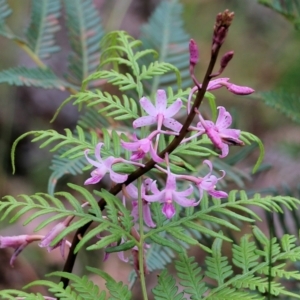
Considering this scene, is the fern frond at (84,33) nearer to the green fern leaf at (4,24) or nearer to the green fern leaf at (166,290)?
the green fern leaf at (4,24)

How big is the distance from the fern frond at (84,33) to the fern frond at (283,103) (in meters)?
0.41

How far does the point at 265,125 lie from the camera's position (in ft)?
8.27

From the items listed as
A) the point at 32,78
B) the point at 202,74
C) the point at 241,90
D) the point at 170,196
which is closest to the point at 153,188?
the point at 170,196

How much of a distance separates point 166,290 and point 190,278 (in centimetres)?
3

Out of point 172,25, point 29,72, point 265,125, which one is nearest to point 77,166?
point 29,72

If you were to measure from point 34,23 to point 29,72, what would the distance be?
17cm

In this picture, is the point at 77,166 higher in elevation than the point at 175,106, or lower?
lower

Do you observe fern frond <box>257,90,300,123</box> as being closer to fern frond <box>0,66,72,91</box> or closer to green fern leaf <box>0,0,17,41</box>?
fern frond <box>0,66,72,91</box>

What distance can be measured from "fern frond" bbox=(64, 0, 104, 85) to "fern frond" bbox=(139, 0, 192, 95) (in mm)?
114

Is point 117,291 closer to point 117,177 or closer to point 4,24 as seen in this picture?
point 117,177

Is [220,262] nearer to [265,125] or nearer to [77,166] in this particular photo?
[77,166]

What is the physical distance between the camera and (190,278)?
556 mm

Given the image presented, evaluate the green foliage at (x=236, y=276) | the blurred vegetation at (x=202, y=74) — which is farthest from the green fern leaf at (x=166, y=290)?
the blurred vegetation at (x=202, y=74)

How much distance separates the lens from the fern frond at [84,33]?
1.23 metres
